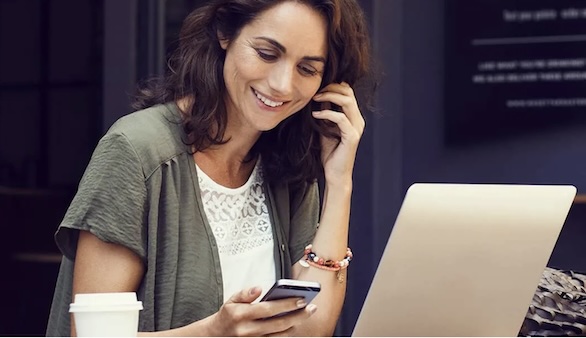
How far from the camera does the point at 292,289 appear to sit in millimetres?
1771

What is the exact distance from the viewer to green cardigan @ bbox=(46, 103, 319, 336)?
213 centimetres

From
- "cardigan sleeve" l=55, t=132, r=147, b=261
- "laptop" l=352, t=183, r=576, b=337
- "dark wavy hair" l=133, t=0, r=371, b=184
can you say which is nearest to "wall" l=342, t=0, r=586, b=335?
"dark wavy hair" l=133, t=0, r=371, b=184

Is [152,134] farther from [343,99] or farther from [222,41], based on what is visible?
[343,99]

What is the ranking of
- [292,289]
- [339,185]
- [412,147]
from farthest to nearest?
[412,147] < [339,185] < [292,289]

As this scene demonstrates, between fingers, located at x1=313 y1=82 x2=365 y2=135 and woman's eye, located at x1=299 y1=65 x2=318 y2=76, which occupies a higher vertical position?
woman's eye, located at x1=299 y1=65 x2=318 y2=76

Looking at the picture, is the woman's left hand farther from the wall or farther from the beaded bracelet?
the wall

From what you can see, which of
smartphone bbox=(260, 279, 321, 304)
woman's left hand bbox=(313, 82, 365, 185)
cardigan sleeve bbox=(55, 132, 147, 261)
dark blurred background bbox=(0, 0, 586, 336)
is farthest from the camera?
dark blurred background bbox=(0, 0, 586, 336)

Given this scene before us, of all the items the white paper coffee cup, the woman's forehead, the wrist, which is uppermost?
the woman's forehead

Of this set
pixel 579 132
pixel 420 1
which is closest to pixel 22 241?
pixel 420 1

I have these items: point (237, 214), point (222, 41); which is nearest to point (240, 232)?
point (237, 214)

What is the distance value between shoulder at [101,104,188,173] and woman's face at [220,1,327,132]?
0.47ft

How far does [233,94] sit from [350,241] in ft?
5.15

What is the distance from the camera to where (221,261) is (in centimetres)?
233

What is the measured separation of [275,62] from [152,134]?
0.29 m
